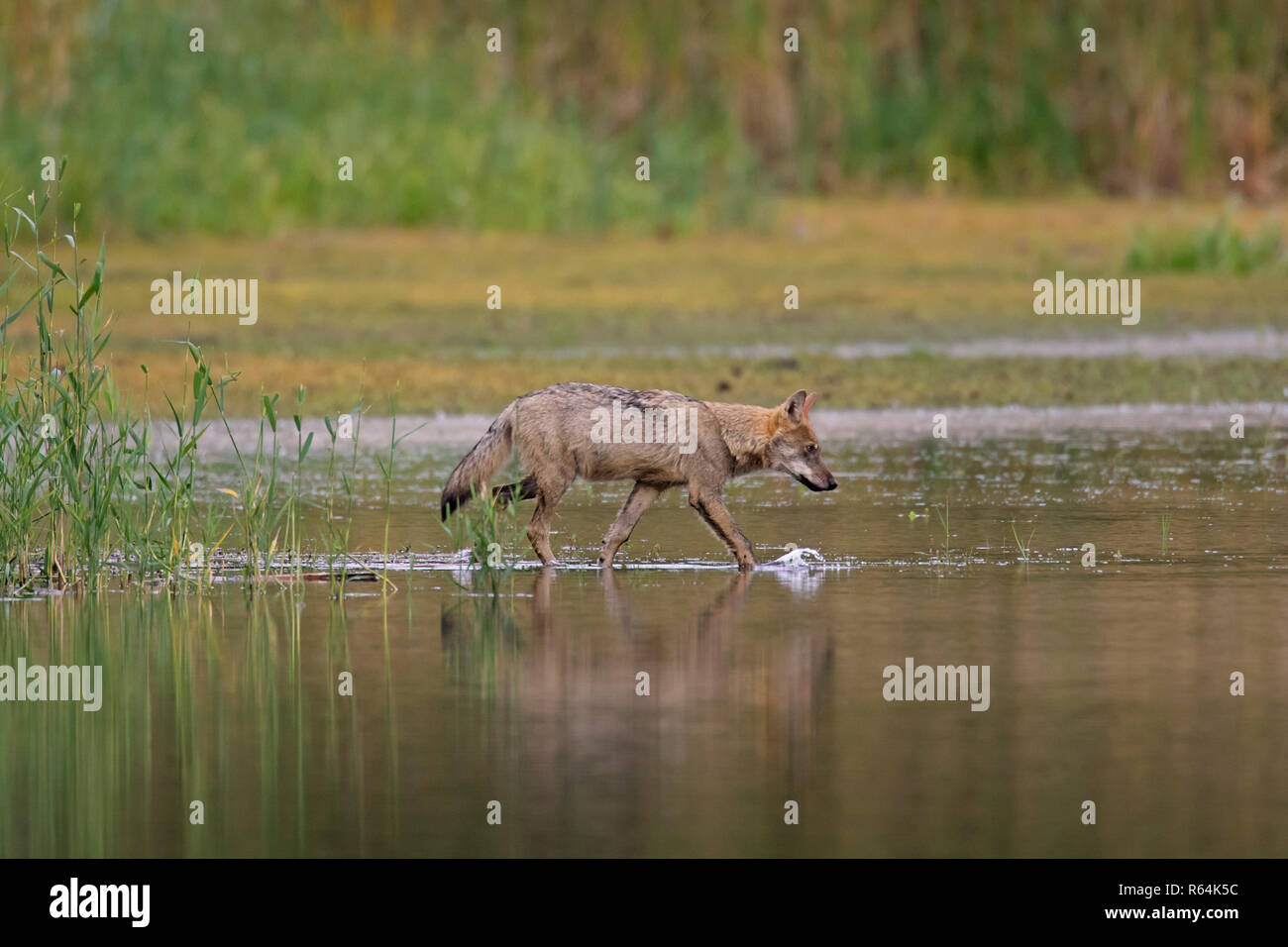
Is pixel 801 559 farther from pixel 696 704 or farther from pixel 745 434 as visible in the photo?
pixel 696 704

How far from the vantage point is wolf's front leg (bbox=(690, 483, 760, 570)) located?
34.7 feet

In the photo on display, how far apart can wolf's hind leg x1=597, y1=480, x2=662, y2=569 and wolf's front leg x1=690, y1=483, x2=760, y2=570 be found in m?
0.23

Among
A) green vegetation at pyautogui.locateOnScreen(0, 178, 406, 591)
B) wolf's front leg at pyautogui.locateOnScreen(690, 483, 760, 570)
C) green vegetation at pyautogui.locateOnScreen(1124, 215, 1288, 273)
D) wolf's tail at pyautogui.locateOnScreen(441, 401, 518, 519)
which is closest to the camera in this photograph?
green vegetation at pyautogui.locateOnScreen(0, 178, 406, 591)

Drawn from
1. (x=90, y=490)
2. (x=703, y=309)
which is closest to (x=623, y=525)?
(x=90, y=490)

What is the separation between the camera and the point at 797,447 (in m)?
11.1

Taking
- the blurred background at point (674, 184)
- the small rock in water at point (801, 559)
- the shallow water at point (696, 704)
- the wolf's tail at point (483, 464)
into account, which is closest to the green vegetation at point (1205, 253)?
the blurred background at point (674, 184)

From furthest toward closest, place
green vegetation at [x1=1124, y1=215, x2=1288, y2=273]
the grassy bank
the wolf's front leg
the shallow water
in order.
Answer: green vegetation at [x1=1124, y1=215, x2=1288, y2=273] → the grassy bank → the wolf's front leg → the shallow water

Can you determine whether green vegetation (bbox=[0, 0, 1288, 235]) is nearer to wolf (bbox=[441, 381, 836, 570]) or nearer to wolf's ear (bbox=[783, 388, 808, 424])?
wolf (bbox=[441, 381, 836, 570])

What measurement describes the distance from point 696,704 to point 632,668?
57cm

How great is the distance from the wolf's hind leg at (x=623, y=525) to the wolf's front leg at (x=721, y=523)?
9.0 inches

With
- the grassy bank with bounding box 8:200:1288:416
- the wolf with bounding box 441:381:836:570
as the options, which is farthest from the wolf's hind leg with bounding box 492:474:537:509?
the grassy bank with bounding box 8:200:1288:416

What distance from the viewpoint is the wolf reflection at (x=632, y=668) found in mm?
7141

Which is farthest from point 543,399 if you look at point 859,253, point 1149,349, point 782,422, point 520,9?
point 520,9

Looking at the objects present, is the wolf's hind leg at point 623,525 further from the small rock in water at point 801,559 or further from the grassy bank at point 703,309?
the grassy bank at point 703,309
